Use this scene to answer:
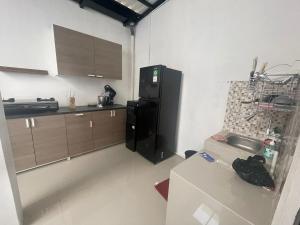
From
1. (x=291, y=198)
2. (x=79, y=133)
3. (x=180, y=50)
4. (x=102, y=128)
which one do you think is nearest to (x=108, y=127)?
(x=102, y=128)

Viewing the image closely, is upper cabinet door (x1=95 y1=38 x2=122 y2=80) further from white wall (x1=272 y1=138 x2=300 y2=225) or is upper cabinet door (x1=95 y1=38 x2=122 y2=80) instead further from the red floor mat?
white wall (x1=272 y1=138 x2=300 y2=225)

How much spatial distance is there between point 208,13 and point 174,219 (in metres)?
2.48

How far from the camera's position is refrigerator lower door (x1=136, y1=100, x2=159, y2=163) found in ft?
7.02

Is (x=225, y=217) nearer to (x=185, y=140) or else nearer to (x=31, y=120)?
(x=185, y=140)

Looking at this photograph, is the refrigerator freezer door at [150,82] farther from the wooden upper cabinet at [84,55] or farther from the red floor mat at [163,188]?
the red floor mat at [163,188]

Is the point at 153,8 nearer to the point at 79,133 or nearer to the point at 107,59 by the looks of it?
the point at 107,59

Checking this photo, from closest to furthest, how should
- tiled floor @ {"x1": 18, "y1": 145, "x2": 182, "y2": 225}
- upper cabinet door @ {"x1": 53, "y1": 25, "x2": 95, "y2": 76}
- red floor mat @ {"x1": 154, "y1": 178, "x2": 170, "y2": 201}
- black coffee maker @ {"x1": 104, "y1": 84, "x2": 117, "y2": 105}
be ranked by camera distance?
tiled floor @ {"x1": 18, "y1": 145, "x2": 182, "y2": 225}
red floor mat @ {"x1": 154, "y1": 178, "x2": 170, "y2": 201}
upper cabinet door @ {"x1": 53, "y1": 25, "x2": 95, "y2": 76}
black coffee maker @ {"x1": 104, "y1": 84, "x2": 117, "y2": 105}

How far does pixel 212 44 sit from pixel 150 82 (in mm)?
1049

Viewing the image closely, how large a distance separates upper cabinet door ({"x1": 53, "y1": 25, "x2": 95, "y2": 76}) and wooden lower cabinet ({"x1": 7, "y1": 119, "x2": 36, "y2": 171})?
907 millimetres

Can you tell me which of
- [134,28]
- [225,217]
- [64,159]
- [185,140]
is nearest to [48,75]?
[64,159]

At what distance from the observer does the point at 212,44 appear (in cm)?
189

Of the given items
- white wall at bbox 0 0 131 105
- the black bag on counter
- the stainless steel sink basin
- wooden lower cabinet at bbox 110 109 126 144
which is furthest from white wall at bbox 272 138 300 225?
white wall at bbox 0 0 131 105

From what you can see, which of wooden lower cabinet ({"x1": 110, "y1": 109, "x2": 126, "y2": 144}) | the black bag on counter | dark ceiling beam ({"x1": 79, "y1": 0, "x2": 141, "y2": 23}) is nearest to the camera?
the black bag on counter

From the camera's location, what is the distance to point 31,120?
180 centimetres
